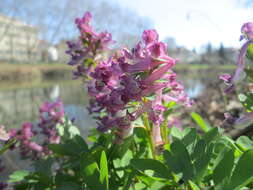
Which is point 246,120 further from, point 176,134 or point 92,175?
point 92,175

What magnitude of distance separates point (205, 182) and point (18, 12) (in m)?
48.7

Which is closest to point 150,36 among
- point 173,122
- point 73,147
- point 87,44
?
point 73,147

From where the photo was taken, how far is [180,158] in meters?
0.75

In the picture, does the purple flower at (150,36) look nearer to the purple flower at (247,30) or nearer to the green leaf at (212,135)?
the purple flower at (247,30)

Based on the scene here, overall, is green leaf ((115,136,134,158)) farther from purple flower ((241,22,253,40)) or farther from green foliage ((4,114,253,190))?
purple flower ((241,22,253,40))

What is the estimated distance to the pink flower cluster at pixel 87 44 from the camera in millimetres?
1494

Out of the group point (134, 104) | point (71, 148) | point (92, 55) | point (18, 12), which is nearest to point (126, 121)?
point (134, 104)

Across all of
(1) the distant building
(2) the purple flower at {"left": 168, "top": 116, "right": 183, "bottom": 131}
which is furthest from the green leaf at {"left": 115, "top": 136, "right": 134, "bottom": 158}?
(1) the distant building

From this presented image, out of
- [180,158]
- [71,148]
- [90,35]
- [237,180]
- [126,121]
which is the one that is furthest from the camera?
[90,35]

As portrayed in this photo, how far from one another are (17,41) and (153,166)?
6691 cm

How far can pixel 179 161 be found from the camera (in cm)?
75

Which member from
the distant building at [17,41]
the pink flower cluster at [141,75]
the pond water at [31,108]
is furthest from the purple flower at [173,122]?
the distant building at [17,41]

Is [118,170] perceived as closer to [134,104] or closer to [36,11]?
[134,104]

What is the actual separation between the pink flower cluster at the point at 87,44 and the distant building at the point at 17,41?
184ft
